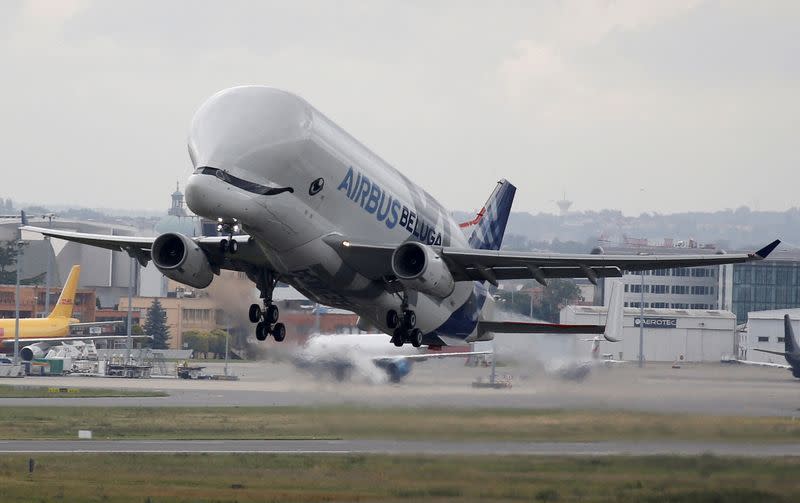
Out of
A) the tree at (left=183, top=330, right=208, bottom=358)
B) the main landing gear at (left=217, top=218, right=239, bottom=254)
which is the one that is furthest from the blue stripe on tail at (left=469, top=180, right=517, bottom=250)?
the tree at (left=183, top=330, right=208, bottom=358)

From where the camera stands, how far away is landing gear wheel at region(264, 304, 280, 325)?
37.9 meters

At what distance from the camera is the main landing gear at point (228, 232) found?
106ft

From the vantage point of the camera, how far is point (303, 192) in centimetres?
3309

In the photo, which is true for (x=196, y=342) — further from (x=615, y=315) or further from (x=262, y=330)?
(x=262, y=330)

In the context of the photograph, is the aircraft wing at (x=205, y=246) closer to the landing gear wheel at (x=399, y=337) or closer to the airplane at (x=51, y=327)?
the landing gear wheel at (x=399, y=337)

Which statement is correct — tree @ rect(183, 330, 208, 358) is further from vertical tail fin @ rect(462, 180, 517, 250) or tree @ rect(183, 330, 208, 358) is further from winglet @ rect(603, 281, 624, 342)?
vertical tail fin @ rect(462, 180, 517, 250)

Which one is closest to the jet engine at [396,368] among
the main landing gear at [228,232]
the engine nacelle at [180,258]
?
the engine nacelle at [180,258]

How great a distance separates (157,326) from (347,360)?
4609cm

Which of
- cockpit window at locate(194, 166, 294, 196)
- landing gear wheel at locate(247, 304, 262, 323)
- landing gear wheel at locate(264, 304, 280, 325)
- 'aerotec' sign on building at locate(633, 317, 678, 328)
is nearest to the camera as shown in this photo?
cockpit window at locate(194, 166, 294, 196)

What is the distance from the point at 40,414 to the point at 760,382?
32.6 metres

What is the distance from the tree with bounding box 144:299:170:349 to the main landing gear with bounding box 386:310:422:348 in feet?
173

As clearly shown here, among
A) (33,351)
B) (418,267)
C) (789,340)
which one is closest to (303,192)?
(418,267)

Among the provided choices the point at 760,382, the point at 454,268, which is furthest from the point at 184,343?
the point at 454,268

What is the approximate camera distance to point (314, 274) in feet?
116
